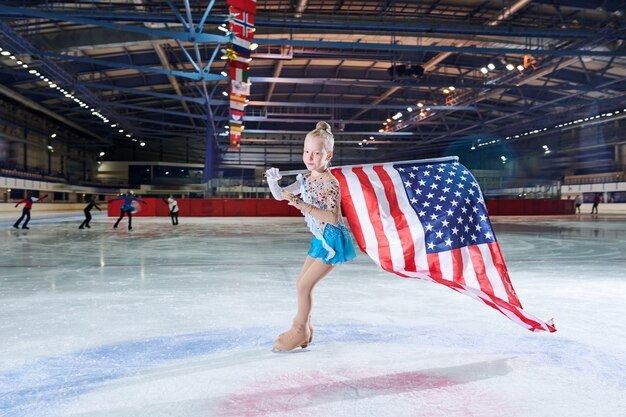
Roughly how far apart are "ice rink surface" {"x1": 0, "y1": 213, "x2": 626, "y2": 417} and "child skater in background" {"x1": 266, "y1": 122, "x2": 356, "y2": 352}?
0.24 metres

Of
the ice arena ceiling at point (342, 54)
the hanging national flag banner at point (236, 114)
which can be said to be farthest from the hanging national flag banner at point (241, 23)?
the hanging national flag banner at point (236, 114)

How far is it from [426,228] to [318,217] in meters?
0.81

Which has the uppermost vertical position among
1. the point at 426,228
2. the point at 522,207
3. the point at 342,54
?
the point at 342,54

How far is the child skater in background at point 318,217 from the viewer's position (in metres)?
3.07

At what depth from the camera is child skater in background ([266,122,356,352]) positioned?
3070 mm

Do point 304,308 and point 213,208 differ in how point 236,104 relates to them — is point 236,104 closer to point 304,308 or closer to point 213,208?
point 213,208

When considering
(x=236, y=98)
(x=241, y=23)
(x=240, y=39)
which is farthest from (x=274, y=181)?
(x=236, y=98)

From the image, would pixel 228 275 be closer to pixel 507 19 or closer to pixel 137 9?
pixel 137 9

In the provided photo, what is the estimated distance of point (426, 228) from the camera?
3.37 meters

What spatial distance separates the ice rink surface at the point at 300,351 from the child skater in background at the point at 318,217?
24 centimetres

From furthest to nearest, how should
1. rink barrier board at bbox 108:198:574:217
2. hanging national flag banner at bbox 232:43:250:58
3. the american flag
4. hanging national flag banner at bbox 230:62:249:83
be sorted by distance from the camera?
rink barrier board at bbox 108:198:574:217 → hanging national flag banner at bbox 230:62:249:83 → hanging national flag banner at bbox 232:43:250:58 → the american flag

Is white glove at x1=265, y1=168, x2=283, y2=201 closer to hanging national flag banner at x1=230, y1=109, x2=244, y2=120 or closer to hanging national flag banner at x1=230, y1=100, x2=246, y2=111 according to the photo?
hanging national flag banner at x1=230, y1=100, x2=246, y2=111

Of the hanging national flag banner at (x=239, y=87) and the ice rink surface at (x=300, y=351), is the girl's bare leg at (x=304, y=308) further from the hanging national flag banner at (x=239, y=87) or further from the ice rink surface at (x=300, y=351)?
the hanging national flag banner at (x=239, y=87)

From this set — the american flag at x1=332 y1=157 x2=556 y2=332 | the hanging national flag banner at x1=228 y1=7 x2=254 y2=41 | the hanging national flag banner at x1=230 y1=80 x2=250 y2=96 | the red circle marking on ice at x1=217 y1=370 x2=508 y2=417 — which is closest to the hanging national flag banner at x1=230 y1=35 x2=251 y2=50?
the hanging national flag banner at x1=228 y1=7 x2=254 y2=41
